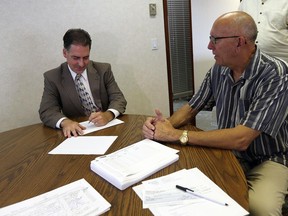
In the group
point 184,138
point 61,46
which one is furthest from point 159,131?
point 61,46

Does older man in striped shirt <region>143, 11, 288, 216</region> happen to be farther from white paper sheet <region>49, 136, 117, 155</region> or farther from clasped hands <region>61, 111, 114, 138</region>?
clasped hands <region>61, 111, 114, 138</region>

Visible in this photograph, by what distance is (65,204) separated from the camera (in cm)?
81

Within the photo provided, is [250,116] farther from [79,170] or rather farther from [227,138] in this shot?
[79,170]

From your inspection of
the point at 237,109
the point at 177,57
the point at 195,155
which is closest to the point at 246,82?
the point at 237,109

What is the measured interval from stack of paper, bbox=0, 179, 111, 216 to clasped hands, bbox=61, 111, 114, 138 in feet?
1.89

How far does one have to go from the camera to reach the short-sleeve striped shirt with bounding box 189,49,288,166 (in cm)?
116

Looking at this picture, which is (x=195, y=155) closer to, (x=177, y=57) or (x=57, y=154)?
(x=57, y=154)

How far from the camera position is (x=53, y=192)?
0.89m

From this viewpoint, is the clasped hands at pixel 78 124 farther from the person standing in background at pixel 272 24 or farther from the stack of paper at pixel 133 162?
the person standing in background at pixel 272 24

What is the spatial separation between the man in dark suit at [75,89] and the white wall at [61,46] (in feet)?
1.80

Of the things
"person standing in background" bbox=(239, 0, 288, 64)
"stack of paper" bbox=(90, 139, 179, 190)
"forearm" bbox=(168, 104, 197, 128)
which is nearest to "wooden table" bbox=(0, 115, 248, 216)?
"stack of paper" bbox=(90, 139, 179, 190)

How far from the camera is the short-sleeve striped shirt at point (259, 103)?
116cm

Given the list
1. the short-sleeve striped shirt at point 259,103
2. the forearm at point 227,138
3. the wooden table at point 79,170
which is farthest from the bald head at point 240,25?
the wooden table at point 79,170

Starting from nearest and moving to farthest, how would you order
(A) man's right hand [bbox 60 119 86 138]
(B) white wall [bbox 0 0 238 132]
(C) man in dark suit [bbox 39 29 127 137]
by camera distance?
(A) man's right hand [bbox 60 119 86 138]
(C) man in dark suit [bbox 39 29 127 137]
(B) white wall [bbox 0 0 238 132]
